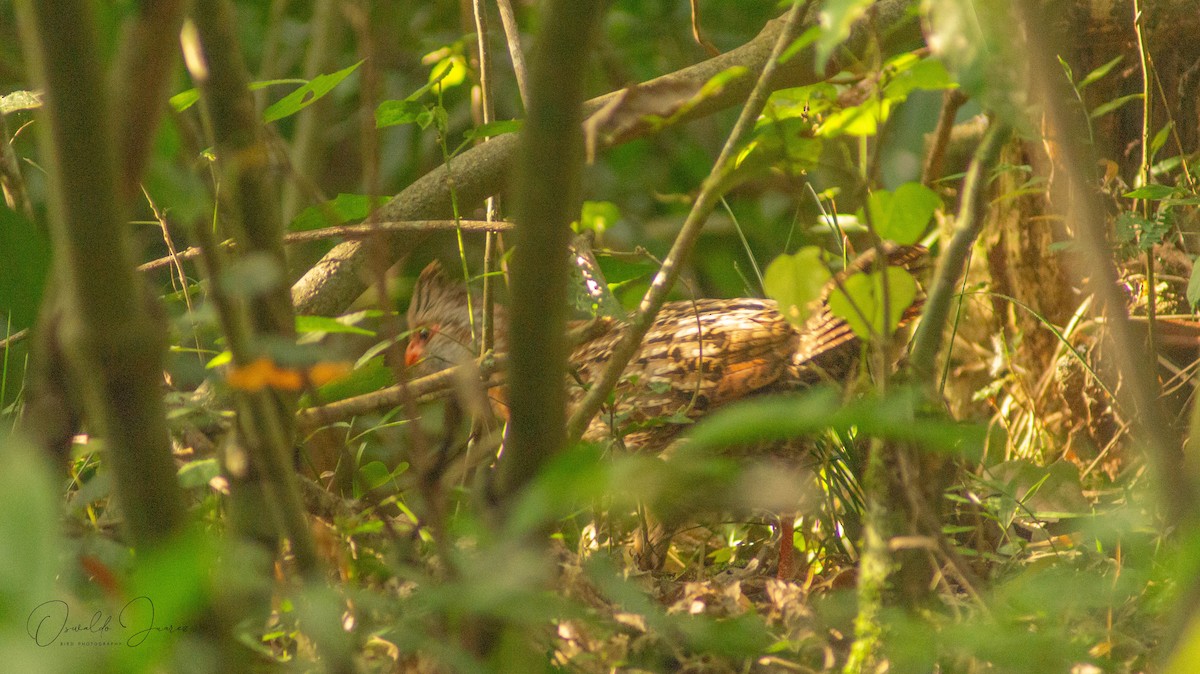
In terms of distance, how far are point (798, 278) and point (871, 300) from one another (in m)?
0.09

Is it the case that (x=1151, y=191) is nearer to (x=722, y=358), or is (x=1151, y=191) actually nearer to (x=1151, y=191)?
(x=1151, y=191)

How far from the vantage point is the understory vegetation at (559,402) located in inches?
34.7

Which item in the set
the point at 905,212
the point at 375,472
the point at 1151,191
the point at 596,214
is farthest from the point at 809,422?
the point at 596,214

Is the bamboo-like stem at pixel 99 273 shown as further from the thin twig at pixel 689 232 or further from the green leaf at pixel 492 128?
the green leaf at pixel 492 128

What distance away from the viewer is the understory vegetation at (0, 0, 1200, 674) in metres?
0.88

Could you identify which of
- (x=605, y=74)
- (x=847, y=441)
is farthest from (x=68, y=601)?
(x=605, y=74)

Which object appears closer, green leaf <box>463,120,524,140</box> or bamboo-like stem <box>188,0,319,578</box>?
bamboo-like stem <box>188,0,319,578</box>

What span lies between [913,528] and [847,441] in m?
1.14

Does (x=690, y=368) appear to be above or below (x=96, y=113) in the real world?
below

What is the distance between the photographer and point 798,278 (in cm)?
133

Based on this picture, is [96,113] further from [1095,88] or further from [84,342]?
[1095,88]

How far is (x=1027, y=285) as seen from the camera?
3.61m

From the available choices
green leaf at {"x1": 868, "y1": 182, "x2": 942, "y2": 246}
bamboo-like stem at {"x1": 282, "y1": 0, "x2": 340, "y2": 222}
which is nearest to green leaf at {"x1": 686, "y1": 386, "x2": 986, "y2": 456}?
green leaf at {"x1": 868, "y1": 182, "x2": 942, "y2": 246}

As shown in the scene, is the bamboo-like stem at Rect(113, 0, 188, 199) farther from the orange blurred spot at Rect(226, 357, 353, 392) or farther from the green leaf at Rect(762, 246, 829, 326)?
the green leaf at Rect(762, 246, 829, 326)
